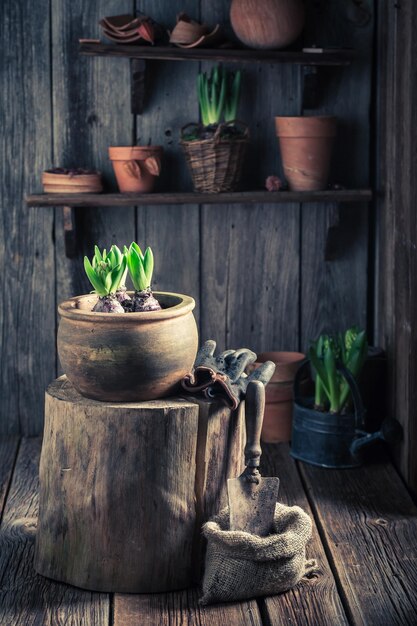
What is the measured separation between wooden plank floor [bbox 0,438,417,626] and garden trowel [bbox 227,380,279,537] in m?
0.19

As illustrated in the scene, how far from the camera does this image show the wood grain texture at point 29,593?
7.84 ft

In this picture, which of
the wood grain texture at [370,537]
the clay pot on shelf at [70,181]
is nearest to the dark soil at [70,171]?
the clay pot on shelf at [70,181]

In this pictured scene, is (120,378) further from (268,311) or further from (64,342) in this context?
(268,311)

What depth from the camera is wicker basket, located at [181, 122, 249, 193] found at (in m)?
3.33

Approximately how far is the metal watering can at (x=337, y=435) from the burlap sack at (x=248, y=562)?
83 centimetres

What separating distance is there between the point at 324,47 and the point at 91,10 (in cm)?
84

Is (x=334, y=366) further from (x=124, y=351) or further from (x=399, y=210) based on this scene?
(x=124, y=351)

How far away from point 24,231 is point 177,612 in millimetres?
1672

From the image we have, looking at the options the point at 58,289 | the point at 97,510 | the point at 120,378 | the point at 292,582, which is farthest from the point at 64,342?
the point at 58,289

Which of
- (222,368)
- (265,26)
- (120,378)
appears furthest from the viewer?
(265,26)

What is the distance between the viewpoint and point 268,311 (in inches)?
147

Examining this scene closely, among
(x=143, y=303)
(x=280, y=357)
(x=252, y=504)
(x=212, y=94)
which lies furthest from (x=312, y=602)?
(x=212, y=94)

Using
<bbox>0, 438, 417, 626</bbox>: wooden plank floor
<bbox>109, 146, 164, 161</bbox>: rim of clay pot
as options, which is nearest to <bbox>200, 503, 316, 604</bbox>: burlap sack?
<bbox>0, 438, 417, 626</bbox>: wooden plank floor

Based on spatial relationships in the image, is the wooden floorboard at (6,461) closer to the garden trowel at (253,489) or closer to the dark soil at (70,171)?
the garden trowel at (253,489)
